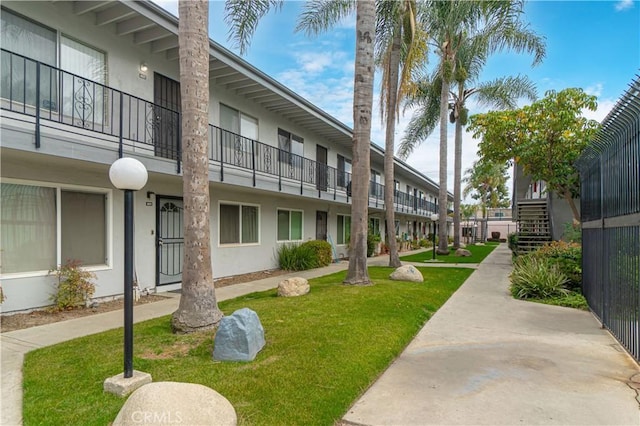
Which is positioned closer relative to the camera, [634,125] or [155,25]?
[634,125]

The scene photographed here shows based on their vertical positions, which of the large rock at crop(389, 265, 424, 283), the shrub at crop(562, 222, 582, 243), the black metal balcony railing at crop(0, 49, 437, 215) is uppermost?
the black metal balcony railing at crop(0, 49, 437, 215)

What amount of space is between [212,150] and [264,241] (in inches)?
167

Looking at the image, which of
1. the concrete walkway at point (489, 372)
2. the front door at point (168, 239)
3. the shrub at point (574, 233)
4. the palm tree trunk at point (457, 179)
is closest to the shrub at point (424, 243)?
the palm tree trunk at point (457, 179)

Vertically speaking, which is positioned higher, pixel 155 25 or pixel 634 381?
pixel 155 25

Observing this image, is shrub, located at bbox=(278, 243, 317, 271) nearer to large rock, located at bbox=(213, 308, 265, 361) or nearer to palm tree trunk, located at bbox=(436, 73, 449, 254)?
large rock, located at bbox=(213, 308, 265, 361)

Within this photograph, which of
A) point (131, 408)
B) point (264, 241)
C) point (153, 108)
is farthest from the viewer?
point (264, 241)

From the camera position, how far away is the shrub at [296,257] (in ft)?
45.1

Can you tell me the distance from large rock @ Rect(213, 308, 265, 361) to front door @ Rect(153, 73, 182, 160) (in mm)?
5075

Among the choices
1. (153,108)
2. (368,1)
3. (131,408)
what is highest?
(368,1)

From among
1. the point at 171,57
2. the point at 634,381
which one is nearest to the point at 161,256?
the point at 171,57

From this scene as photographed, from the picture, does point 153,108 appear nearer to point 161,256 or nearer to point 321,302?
point 161,256

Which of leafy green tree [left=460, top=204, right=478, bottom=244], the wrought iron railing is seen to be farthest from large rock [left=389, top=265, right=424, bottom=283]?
leafy green tree [left=460, top=204, right=478, bottom=244]

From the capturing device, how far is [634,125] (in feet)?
14.7

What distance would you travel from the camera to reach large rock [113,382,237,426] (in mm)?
2732
